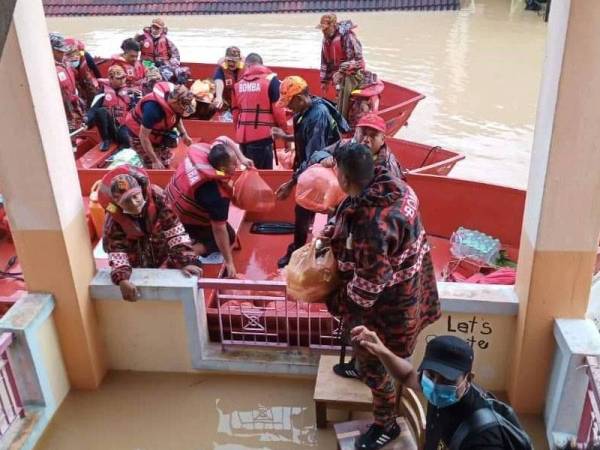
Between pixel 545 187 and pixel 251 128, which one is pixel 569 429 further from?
pixel 251 128

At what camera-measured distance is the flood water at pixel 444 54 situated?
9.95 metres

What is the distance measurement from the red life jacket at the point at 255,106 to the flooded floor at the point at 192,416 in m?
2.63

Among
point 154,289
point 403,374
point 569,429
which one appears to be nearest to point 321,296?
point 403,374

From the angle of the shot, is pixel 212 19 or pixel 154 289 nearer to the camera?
pixel 154 289

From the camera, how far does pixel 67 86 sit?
7914 millimetres

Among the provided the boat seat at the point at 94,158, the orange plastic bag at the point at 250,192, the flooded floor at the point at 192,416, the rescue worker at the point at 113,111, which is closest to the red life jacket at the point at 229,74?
the rescue worker at the point at 113,111

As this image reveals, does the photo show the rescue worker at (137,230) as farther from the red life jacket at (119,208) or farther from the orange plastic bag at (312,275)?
the orange plastic bag at (312,275)

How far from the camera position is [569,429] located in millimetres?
3342

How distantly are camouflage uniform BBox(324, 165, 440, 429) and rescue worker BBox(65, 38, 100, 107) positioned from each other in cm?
693

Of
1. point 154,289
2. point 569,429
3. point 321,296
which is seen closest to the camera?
point 321,296

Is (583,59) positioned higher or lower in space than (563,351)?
higher

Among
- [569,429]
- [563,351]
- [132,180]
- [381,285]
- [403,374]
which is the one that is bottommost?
[569,429]

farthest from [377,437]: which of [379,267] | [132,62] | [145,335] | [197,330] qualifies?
[132,62]

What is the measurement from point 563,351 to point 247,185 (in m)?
2.33
